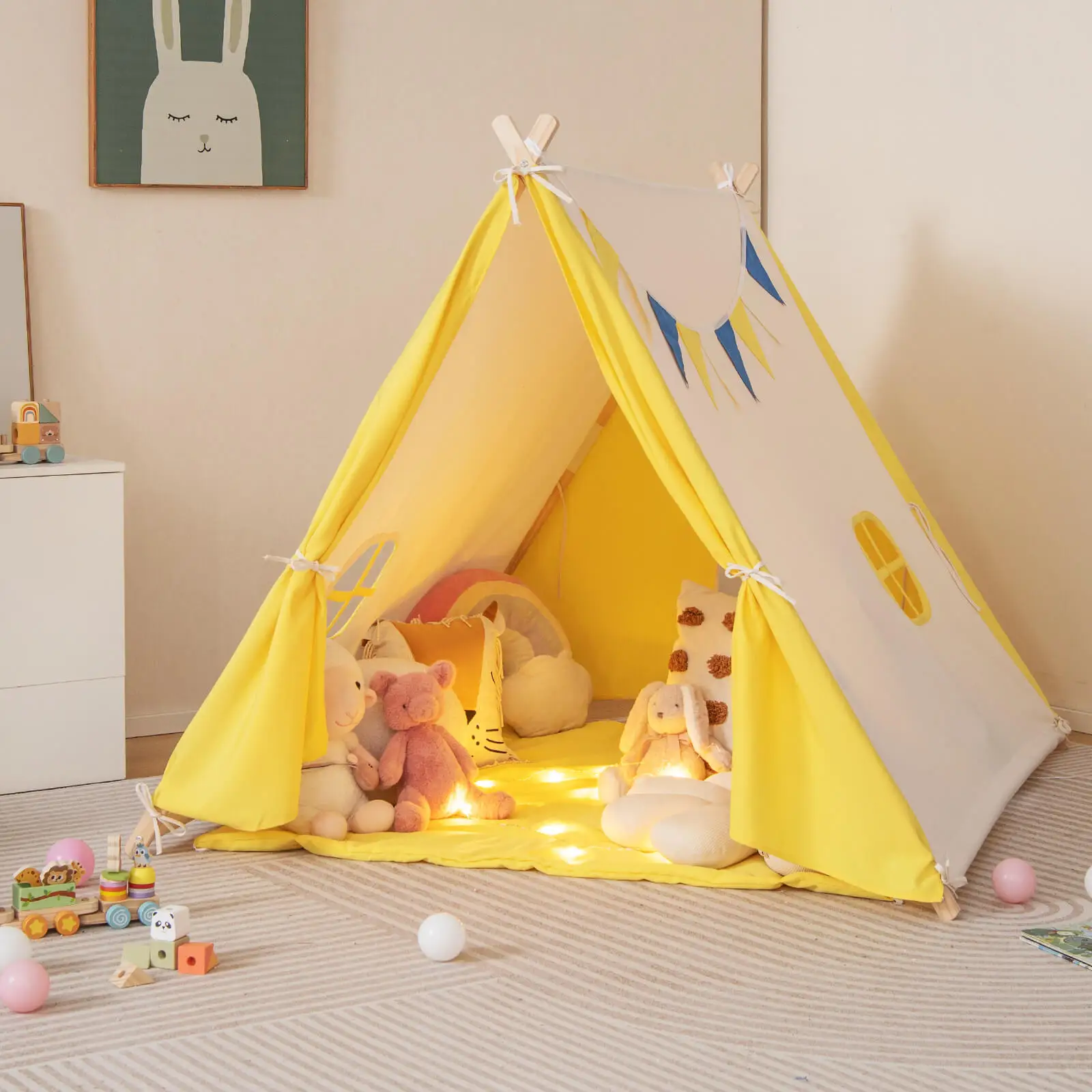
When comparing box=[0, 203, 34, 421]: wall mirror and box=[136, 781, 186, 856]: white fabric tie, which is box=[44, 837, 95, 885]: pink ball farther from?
box=[0, 203, 34, 421]: wall mirror

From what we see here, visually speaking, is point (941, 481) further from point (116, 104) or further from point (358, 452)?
point (116, 104)

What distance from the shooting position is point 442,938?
2025mm

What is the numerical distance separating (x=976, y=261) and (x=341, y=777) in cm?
232

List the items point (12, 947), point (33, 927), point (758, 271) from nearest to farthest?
1. point (12, 947)
2. point (33, 927)
3. point (758, 271)

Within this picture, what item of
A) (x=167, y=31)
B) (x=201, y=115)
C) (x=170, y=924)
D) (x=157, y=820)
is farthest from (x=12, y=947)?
(x=167, y=31)

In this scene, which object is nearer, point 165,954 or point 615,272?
point 165,954

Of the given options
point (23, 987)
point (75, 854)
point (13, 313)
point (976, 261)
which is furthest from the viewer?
point (976, 261)

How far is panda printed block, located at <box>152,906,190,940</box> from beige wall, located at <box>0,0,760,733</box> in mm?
1594

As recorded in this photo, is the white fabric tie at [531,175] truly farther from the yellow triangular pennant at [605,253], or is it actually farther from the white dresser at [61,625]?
the white dresser at [61,625]

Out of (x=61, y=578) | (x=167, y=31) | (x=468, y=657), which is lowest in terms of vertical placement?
(x=468, y=657)

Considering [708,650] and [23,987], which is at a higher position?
[708,650]

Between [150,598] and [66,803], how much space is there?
804 millimetres

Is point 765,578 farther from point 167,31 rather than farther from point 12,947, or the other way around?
point 167,31

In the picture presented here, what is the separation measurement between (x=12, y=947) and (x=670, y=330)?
154cm
